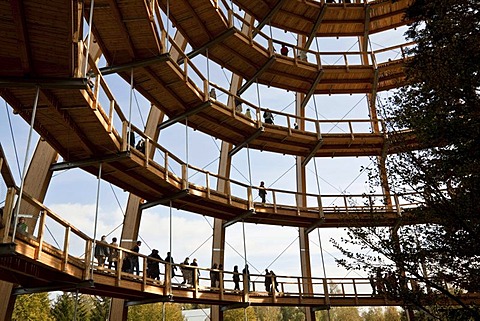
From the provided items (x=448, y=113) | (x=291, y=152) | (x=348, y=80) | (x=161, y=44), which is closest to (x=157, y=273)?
(x=161, y=44)

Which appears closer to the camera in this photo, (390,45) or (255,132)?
(255,132)

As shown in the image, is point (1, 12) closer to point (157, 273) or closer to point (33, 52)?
point (33, 52)

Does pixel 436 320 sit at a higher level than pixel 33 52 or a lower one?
lower

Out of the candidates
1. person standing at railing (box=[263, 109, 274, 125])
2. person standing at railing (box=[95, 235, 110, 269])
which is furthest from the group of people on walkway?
person standing at railing (box=[263, 109, 274, 125])

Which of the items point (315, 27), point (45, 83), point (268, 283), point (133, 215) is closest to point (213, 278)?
point (268, 283)

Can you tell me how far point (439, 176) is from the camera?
890 cm

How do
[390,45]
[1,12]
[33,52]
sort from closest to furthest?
1. [1,12]
2. [33,52]
3. [390,45]

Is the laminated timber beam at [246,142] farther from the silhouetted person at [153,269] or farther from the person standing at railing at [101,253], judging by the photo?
the person standing at railing at [101,253]

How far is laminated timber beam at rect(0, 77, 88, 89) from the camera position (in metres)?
8.75

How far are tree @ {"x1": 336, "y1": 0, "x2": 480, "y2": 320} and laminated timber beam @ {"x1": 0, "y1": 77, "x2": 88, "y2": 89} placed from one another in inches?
264

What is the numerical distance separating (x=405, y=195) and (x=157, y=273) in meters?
8.15

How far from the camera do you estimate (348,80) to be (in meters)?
24.3

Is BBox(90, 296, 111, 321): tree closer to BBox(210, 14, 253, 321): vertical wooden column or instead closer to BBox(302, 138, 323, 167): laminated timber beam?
BBox(210, 14, 253, 321): vertical wooden column

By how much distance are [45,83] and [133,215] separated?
29.5 ft
